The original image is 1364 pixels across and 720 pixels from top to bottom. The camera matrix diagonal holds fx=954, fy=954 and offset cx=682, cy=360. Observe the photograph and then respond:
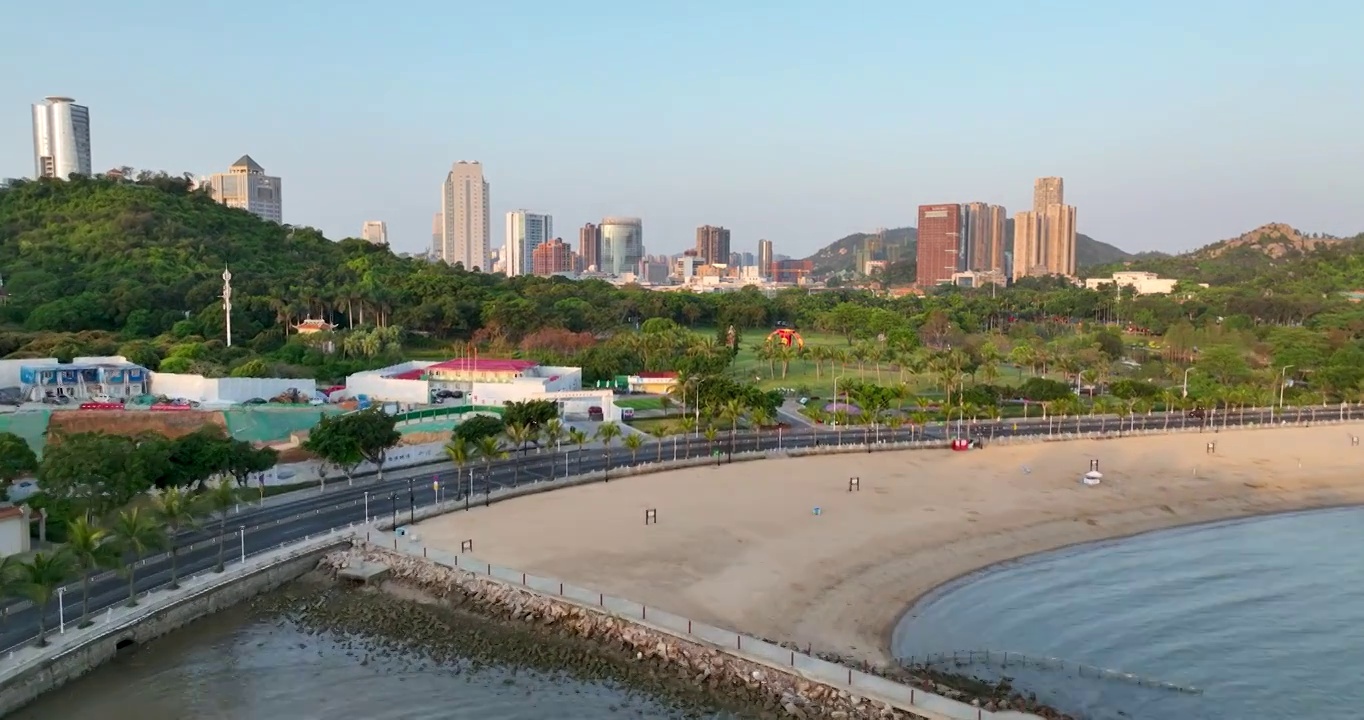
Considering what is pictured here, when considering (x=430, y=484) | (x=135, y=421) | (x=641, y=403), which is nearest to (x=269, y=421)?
(x=135, y=421)

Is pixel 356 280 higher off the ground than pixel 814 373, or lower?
higher

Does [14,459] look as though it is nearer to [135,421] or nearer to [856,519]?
[135,421]

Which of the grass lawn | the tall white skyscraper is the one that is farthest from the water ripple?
the tall white skyscraper

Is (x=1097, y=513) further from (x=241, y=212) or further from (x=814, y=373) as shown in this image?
(x=241, y=212)

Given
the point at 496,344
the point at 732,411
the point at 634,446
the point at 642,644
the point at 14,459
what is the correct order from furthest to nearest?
1. the point at 496,344
2. the point at 732,411
3. the point at 634,446
4. the point at 14,459
5. the point at 642,644

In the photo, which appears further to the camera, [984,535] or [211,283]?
[211,283]

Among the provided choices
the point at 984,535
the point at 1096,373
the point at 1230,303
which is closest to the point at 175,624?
the point at 984,535

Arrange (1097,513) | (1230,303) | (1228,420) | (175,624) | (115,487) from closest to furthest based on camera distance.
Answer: (175,624) → (115,487) → (1097,513) → (1228,420) → (1230,303)
